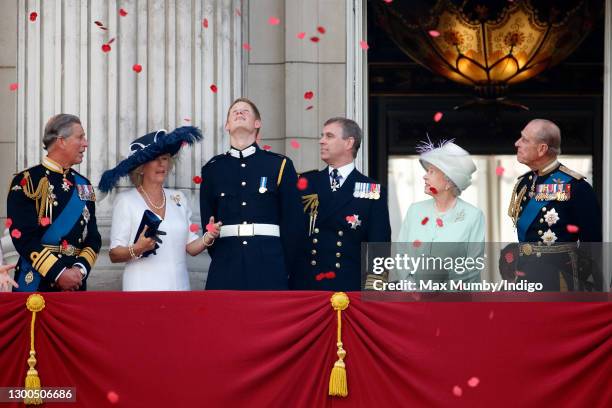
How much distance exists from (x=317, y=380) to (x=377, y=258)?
1.38m

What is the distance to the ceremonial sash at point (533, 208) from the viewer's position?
10500 mm

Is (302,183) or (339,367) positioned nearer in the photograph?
(339,367)

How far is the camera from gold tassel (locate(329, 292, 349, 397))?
919 centimetres

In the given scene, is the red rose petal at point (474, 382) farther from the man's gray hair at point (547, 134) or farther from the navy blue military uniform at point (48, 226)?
the navy blue military uniform at point (48, 226)

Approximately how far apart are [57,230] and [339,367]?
229 centimetres

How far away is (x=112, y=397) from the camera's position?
30.8 feet

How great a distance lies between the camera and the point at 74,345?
9.45m

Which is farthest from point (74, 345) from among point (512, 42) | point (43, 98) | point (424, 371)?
point (512, 42)

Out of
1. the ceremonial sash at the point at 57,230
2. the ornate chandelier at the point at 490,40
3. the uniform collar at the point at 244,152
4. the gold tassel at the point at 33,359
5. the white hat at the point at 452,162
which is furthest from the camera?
the ornate chandelier at the point at 490,40

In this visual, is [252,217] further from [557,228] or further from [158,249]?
[557,228]

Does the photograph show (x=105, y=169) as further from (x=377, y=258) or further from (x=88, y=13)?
(x=377, y=258)

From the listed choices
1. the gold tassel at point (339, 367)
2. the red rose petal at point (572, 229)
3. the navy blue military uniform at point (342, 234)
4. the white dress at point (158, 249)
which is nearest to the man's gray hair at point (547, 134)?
the red rose petal at point (572, 229)

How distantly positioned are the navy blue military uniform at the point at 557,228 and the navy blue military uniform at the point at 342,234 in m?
0.95

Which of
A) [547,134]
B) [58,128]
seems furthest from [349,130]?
[58,128]
